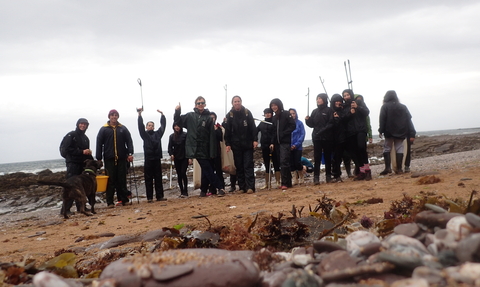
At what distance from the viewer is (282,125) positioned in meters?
9.81

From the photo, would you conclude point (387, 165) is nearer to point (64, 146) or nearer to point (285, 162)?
point (285, 162)

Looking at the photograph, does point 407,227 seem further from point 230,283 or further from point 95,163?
point 95,163

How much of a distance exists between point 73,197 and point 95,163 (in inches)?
46.3

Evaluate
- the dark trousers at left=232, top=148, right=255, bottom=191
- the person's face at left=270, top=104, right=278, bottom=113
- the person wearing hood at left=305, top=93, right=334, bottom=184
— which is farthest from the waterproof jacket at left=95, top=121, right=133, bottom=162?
the person wearing hood at left=305, top=93, right=334, bottom=184

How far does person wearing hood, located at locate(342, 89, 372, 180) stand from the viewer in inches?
372

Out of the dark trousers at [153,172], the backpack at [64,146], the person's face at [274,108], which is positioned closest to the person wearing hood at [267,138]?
the person's face at [274,108]

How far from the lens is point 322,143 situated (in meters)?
9.84

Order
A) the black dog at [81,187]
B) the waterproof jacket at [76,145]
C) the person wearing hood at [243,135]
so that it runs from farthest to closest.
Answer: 1. the person wearing hood at [243,135]
2. the waterproof jacket at [76,145]
3. the black dog at [81,187]

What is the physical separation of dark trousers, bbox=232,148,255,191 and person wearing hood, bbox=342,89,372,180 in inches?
93.8

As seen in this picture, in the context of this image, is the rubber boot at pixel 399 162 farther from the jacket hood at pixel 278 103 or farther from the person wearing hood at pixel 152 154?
the person wearing hood at pixel 152 154

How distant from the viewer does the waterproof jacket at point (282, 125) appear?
9703 mm

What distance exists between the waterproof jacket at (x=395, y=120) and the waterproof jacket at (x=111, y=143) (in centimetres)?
629

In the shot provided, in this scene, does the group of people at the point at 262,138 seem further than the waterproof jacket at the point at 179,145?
No

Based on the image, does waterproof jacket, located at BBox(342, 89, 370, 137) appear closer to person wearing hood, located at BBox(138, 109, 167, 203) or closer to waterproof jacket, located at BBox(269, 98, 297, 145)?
waterproof jacket, located at BBox(269, 98, 297, 145)
